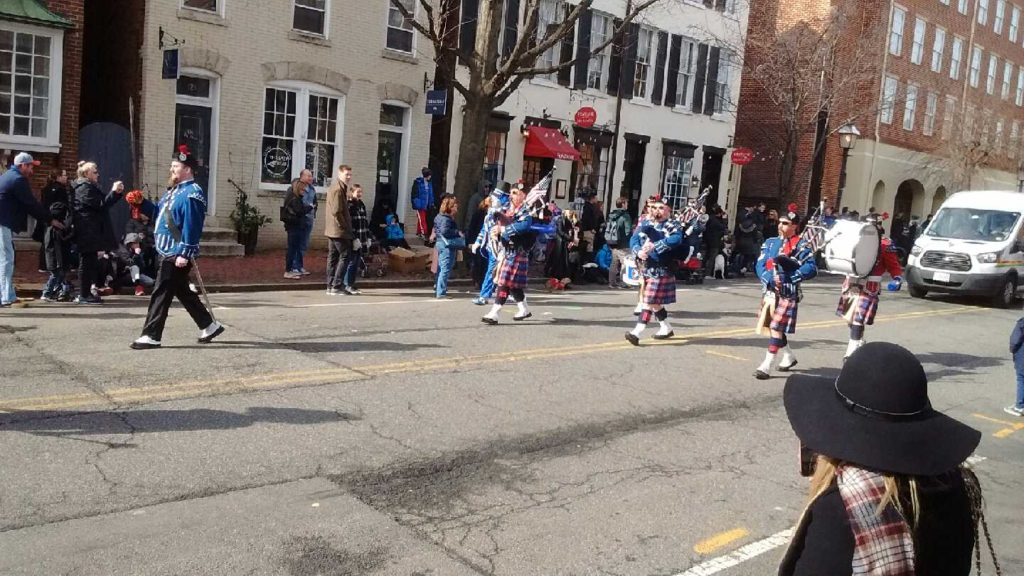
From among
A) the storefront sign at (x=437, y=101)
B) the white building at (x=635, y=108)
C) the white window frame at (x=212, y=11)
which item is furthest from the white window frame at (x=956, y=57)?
the white window frame at (x=212, y=11)

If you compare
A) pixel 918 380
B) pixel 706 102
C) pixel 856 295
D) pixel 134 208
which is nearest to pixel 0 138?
pixel 134 208

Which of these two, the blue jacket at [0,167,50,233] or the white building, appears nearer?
the blue jacket at [0,167,50,233]

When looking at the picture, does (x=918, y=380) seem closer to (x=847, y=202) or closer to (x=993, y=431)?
(x=993, y=431)

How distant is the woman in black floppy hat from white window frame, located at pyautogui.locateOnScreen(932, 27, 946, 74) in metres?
43.6

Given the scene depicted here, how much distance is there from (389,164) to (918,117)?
29307 mm

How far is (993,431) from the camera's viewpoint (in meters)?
8.54

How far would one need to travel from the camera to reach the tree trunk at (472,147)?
17047mm

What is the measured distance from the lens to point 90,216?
11859 millimetres

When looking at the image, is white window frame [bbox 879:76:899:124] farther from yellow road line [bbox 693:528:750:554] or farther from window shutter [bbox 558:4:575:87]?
yellow road line [bbox 693:528:750:554]

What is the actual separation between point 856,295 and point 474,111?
848 cm

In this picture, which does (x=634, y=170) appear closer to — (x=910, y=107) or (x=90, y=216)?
(x=910, y=107)

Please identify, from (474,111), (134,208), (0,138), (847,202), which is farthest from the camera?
(847,202)

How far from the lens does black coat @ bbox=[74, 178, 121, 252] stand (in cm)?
1173

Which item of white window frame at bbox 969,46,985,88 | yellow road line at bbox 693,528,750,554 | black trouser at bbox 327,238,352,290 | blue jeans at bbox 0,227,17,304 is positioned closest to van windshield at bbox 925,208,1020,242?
black trouser at bbox 327,238,352,290
